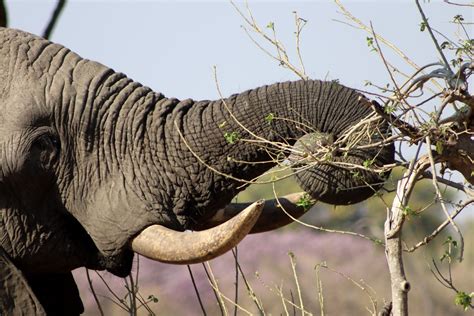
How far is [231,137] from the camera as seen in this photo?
18.0 ft

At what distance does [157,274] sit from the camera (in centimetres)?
1455

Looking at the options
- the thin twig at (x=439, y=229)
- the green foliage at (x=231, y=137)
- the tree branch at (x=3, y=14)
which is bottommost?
the tree branch at (x=3, y=14)

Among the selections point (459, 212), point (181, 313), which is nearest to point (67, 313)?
point (459, 212)

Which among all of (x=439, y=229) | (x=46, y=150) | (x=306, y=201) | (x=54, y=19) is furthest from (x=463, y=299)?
(x=54, y=19)

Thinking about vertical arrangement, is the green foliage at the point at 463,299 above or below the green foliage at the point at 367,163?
below

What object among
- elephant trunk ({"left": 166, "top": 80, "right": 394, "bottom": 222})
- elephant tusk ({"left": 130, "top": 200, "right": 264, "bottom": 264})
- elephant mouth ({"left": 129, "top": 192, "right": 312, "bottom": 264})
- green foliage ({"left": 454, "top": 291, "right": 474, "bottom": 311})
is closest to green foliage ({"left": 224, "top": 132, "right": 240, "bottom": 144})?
elephant trunk ({"left": 166, "top": 80, "right": 394, "bottom": 222})

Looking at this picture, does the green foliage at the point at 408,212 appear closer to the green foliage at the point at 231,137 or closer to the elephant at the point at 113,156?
the elephant at the point at 113,156

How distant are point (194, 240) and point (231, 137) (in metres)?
0.43

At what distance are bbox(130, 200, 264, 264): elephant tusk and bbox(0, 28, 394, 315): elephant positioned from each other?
1 cm

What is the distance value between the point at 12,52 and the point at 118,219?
87 cm

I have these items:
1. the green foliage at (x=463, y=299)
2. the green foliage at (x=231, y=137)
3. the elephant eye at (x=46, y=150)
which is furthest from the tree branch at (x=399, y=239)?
the elephant eye at (x=46, y=150)

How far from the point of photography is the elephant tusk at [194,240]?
5090mm

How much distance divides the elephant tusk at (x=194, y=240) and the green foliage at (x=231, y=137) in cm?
38

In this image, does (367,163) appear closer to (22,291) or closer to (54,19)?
(22,291)
